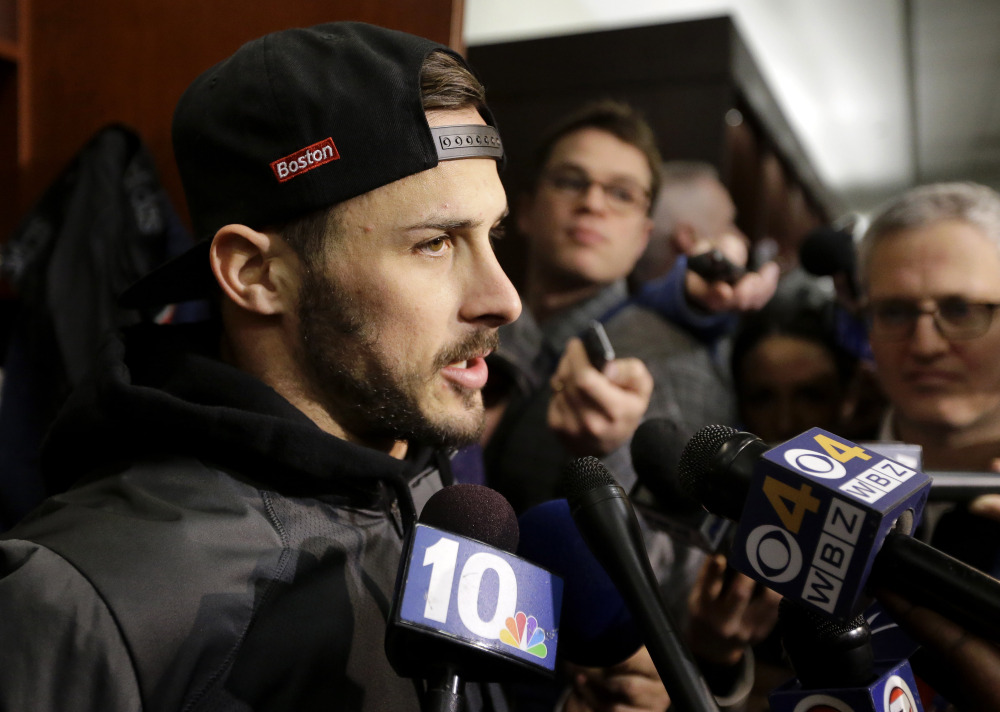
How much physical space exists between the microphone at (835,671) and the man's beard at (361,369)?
14.9 inches

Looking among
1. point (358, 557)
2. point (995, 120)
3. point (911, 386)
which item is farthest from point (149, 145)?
point (995, 120)

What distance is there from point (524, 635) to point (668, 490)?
1.08 ft

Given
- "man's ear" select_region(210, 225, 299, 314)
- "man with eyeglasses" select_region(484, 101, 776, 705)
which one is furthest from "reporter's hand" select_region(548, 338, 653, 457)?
"man's ear" select_region(210, 225, 299, 314)

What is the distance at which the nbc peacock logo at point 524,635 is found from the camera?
1.82 feet

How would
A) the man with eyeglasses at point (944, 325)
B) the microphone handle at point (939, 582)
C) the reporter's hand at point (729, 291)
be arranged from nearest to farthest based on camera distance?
1. the microphone handle at point (939, 582)
2. the man with eyeglasses at point (944, 325)
3. the reporter's hand at point (729, 291)

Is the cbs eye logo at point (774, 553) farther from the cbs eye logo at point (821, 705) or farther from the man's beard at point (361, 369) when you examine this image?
the man's beard at point (361, 369)

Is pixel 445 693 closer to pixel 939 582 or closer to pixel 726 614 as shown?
pixel 939 582

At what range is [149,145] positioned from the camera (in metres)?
1.58

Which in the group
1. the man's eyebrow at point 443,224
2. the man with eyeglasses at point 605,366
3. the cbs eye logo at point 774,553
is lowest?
the man with eyeglasses at point 605,366

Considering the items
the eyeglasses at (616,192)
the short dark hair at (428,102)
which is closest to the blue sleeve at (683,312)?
the eyeglasses at (616,192)

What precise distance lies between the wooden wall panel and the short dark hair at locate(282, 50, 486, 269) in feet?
1.82

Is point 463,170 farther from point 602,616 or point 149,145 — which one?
point 149,145

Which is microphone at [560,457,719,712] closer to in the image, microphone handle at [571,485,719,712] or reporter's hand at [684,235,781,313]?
microphone handle at [571,485,719,712]

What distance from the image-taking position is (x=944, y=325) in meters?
1.15
